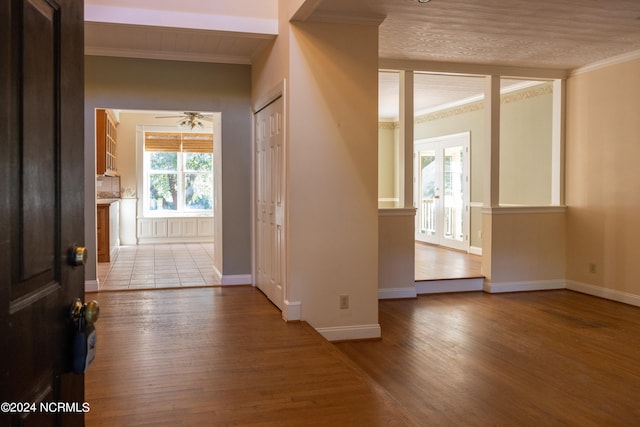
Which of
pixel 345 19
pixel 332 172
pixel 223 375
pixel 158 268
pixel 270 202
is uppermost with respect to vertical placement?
pixel 345 19

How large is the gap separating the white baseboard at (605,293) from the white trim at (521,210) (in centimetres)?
90

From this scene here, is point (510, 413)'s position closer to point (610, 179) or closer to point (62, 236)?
point (62, 236)

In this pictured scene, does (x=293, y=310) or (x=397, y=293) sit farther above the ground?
(x=293, y=310)

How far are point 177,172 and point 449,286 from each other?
738 cm

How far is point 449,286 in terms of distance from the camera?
6.38 meters

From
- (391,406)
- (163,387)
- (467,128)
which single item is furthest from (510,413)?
(467,128)

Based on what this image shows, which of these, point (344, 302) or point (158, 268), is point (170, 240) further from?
point (344, 302)

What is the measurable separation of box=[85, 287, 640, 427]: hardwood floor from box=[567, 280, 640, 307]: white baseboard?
345mm

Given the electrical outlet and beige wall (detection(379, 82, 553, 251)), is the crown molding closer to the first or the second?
the electrical outlet

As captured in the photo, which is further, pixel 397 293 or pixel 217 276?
pixel 217 276

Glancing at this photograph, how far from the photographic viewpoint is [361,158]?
4.53 metres

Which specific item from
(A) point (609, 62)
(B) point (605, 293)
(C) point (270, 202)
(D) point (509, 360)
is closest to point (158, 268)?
(C) point (270, 202)

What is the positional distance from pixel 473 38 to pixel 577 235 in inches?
112

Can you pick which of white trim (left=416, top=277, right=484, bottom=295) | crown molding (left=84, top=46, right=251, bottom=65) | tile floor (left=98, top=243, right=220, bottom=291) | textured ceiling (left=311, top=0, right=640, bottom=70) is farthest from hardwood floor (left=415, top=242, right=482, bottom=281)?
crown molding (left=84, top=46, right=251, bottom=65)
